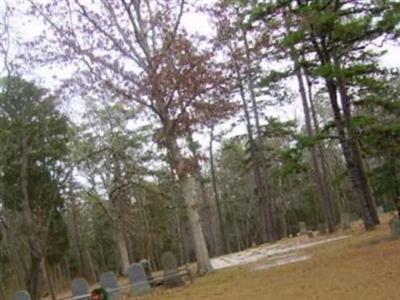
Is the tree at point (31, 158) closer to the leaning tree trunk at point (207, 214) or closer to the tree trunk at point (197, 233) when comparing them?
the tree trunk at point (197, 233)

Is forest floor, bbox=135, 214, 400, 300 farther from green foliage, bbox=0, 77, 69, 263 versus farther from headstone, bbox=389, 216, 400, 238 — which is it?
green foliage, bbox=0, 77, 69, 263

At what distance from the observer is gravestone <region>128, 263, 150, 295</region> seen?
1756cm

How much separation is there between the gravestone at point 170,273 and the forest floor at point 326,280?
39 cm

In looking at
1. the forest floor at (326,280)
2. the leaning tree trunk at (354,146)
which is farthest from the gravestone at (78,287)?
the leaning tree trunk at (354,146)

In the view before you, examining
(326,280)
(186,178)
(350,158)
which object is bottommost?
(326,280)

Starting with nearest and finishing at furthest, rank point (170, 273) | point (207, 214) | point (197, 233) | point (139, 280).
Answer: point (170, 273) < point (139, 280) < point (197, 233) < point (207, 214)

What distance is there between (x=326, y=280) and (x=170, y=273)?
7331mm

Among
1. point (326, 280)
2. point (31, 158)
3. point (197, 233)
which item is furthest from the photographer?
point (31, 158)

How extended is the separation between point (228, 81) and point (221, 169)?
1699 inches

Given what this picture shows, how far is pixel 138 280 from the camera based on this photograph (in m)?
18.0

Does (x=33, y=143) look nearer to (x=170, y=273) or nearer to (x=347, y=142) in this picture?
(x=170, y=273)

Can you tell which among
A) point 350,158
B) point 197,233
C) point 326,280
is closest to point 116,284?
point 197,233

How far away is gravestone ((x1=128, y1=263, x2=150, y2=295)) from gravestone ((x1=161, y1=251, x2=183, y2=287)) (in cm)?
68

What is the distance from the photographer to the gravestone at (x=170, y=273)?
56.4ft
